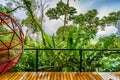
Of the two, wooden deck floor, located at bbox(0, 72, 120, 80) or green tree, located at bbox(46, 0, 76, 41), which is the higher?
green tree, located at bbox(46, 0, 76, 41)

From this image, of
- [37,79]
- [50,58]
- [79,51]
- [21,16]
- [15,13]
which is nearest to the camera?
[37,79]

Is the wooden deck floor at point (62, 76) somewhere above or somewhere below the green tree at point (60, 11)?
below

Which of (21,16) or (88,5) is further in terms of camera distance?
(88,5)

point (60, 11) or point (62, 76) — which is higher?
point (60, 11)

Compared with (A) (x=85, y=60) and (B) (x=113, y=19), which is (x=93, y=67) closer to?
(A) (x=85, y=60)

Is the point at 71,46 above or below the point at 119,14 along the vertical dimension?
below

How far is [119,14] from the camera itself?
16.2 meters

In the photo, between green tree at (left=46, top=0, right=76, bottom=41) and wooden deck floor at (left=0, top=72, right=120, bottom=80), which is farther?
green tree at (left=46, top=0, right=76, bottom=41)

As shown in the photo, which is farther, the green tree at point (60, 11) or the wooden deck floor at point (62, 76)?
the green tree at point (60, 11)

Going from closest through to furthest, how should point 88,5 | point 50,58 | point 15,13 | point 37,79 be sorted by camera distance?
point 37,79 < point 50,58 < point 15,13 < point 88,5

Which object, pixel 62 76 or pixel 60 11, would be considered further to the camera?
pixel 60 11

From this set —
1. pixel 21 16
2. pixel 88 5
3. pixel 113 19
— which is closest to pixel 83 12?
pixel 88 5

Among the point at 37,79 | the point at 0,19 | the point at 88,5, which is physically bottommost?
the point at 37,79

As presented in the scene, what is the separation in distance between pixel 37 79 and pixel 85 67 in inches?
74.6
